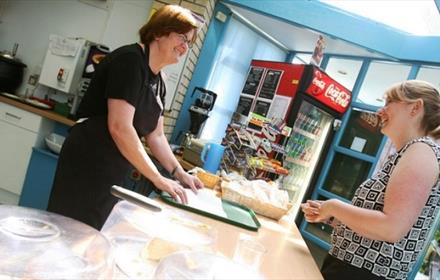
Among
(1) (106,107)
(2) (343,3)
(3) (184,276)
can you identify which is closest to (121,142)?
(1) (106,107)

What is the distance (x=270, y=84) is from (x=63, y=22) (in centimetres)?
241

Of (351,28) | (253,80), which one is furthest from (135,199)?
(351,28)

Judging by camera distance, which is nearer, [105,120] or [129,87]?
[129,87]

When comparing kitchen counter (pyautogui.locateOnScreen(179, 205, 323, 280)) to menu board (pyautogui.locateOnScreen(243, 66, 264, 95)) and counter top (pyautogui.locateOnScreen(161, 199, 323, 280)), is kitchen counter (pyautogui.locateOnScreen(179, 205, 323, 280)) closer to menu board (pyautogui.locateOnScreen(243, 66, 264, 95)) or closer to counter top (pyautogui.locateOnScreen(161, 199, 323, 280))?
Answer: counter top (pyautogui.locateOnScreen(161, 199, 323, 280))

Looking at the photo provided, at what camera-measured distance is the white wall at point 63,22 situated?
3885 millimetres

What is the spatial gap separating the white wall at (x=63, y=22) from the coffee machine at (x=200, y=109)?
95 centimetres

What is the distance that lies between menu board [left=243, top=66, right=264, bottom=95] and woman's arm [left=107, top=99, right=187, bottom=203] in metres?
2.91

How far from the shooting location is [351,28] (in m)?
4.28

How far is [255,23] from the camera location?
477 centimetres

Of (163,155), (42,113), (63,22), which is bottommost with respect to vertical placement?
(42,113)

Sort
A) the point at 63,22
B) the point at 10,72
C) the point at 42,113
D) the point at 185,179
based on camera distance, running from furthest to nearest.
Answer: the point at 63,22
the point at 10,72
the point at 42,113
the point at 185,179

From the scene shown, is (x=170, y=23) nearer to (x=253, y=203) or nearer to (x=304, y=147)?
(x=253, y=203)

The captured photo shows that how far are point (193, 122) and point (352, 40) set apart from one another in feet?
7.19

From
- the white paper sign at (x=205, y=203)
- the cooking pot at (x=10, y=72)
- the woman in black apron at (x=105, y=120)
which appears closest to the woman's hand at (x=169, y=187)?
the white paper sign at (x=205, y=203)
